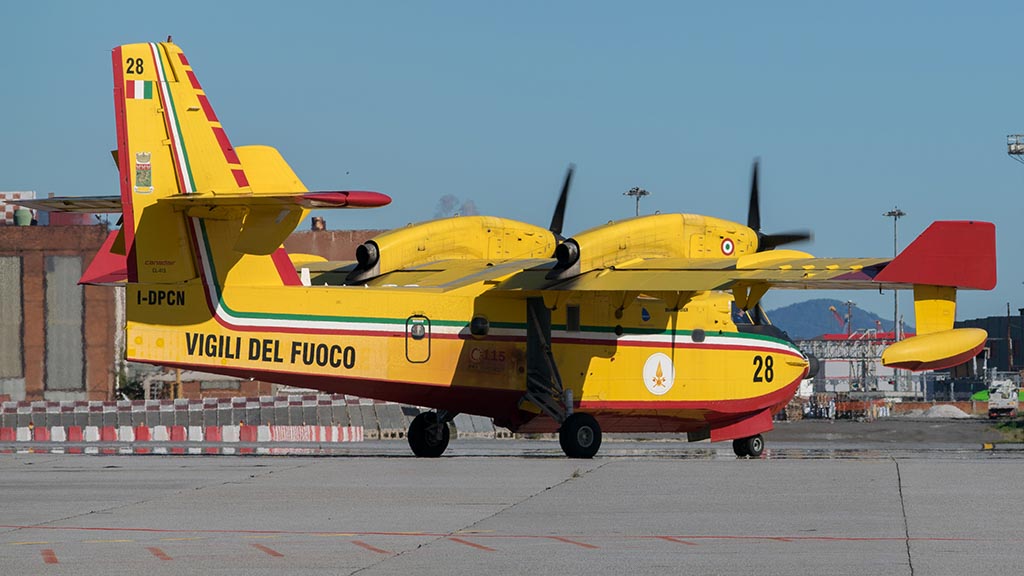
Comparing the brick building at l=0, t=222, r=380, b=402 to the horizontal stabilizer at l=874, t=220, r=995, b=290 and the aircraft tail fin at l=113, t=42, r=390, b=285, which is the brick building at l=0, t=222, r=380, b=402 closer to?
the aircraft tail fin at l=113, t=42, r=390, b=285

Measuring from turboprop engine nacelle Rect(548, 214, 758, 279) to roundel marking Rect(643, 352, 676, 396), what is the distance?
85.8 inches

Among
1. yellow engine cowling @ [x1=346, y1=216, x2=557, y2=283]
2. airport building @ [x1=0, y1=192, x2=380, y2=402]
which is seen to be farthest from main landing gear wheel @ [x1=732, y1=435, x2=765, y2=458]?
airport building @ [x1=0, y1=192, x2=380, y2=402]

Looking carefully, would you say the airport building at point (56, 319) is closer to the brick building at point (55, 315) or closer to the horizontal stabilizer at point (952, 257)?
the brick building at point (55, 315)

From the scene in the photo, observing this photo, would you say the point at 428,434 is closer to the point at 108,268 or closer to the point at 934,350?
the point at 108,268

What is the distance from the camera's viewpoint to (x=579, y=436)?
25422 millimetres

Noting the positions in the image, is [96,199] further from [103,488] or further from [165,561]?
[165,561]

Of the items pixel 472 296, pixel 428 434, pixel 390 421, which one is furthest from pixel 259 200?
pixel 390 421

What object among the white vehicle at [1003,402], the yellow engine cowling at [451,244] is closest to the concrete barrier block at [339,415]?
the yellow engine cowling at [451,244]

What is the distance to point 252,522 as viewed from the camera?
14312 mm

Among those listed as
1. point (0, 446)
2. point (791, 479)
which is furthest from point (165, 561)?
point (0, 446)

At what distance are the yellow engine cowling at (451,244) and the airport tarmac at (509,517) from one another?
5.15 m

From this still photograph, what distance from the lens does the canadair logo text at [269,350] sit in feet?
74.4

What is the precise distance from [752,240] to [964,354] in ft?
19.5

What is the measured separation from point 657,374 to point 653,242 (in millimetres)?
2791
